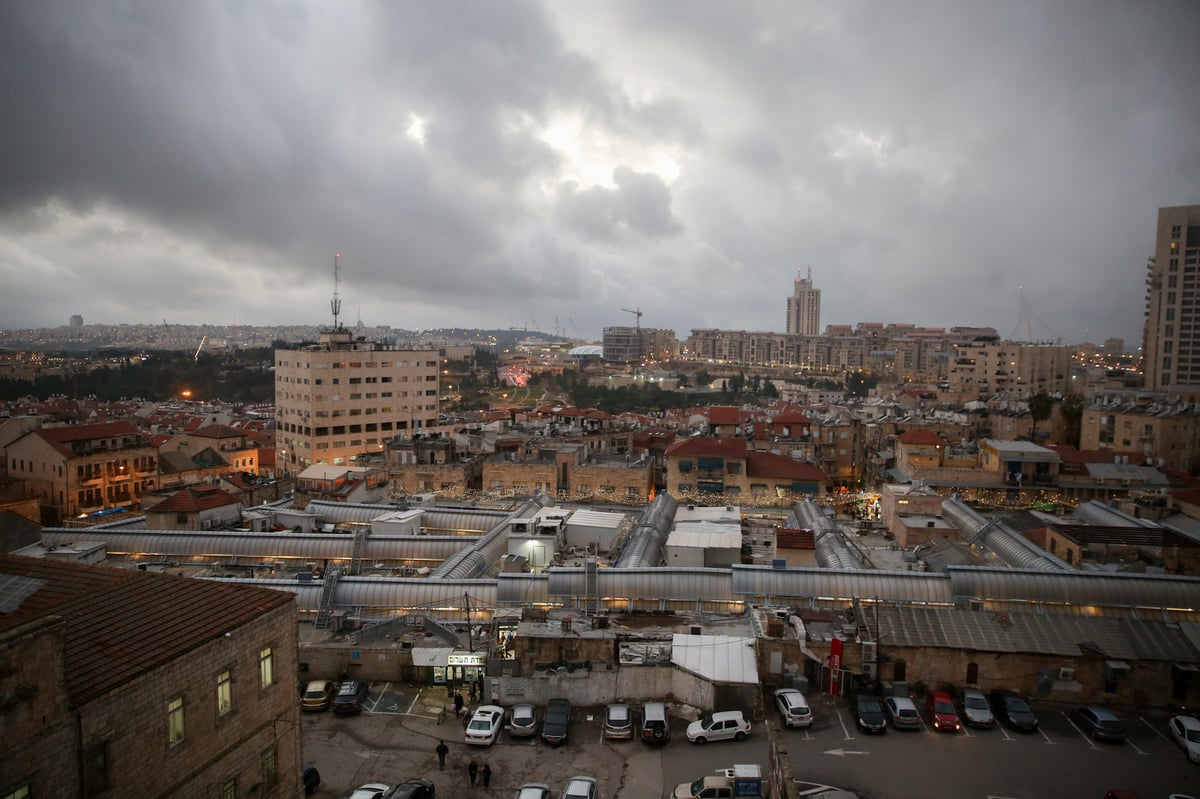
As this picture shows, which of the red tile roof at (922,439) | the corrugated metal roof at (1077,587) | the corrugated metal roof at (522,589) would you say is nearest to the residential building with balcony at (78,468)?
the corrugated metal roof at (522,589)

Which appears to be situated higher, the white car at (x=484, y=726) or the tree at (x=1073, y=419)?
the tree at (x=1073, y=419)

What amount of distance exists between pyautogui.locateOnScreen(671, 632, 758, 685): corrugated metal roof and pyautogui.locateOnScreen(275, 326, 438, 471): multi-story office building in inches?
1265

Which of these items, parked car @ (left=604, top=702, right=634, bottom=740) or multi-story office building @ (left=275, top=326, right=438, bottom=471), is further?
multi-story office building @ (left=275, top=326, right=438, bottom=471)

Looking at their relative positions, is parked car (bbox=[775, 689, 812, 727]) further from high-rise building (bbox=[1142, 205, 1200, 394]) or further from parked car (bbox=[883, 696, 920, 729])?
high-rise building (bbox=[1142, 205, 1200, 394])

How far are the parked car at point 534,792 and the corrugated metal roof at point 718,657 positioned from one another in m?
2.94

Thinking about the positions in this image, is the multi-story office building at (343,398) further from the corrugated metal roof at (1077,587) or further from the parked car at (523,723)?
the corrugated metal roof at (1077,587)

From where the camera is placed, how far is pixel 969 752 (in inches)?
412

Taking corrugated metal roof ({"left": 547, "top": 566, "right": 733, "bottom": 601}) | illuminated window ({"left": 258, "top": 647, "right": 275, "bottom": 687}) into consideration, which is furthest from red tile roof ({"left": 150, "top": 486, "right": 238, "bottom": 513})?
illuminated window ({"left": 258, "top": 647, "right": 275, "bottom": 687})

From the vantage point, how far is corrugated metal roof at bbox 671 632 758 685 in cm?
1131

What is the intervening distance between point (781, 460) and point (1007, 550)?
10476 millimetres

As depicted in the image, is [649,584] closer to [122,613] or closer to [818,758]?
[818,758]

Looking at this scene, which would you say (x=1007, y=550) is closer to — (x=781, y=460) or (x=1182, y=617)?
(x=1182, y=617)

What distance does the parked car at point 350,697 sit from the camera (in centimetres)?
1158

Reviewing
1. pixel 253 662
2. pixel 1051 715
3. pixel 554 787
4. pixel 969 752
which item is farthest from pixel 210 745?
pixel 1051 715
